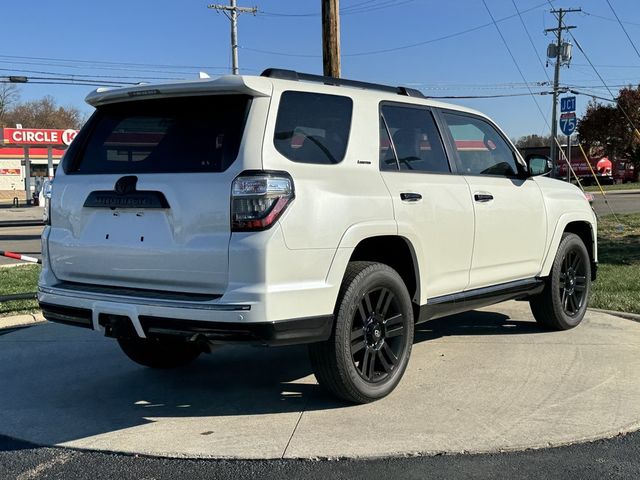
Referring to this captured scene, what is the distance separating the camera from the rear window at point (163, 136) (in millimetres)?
3838

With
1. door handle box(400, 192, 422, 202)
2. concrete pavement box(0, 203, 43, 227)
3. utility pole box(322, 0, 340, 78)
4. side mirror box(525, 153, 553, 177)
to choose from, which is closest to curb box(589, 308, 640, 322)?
side mirror box(525, 153, 553, 177)

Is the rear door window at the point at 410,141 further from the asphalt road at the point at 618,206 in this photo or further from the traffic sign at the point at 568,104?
the asphalt road at the point at 618,206

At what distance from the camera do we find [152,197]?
12.6 ft

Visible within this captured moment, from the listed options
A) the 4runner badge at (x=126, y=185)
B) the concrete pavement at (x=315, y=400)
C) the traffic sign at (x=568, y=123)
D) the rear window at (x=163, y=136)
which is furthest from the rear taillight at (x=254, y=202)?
the traffic sign at (x=568, y=123)

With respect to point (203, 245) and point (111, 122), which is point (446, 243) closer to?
point (203, 245)

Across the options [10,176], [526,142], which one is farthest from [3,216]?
[526,142]

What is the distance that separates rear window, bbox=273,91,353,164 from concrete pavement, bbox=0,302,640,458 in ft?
5.43

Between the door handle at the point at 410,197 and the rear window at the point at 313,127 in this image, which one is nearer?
the rear window at the point at 313,127

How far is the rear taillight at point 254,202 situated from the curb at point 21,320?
4.67m

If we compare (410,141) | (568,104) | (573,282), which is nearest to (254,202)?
(410,141)

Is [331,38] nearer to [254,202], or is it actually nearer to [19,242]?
[254,202]

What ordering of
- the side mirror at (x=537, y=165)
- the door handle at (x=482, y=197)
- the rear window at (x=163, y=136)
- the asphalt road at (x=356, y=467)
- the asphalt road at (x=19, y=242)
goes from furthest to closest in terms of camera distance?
the asphalt road at (x=19, y=242) → the side mirror at (x=537, y=165) → the door handle at (x=482, y=197) → the rear window at (x=163, y=136) → the asphalt road at (x=356, y=467)

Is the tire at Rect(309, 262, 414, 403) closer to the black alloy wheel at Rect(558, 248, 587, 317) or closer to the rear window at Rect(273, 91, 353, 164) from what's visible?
the rear window at Rect(273, 91, 353, 164)

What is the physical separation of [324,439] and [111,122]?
2.48 meters
